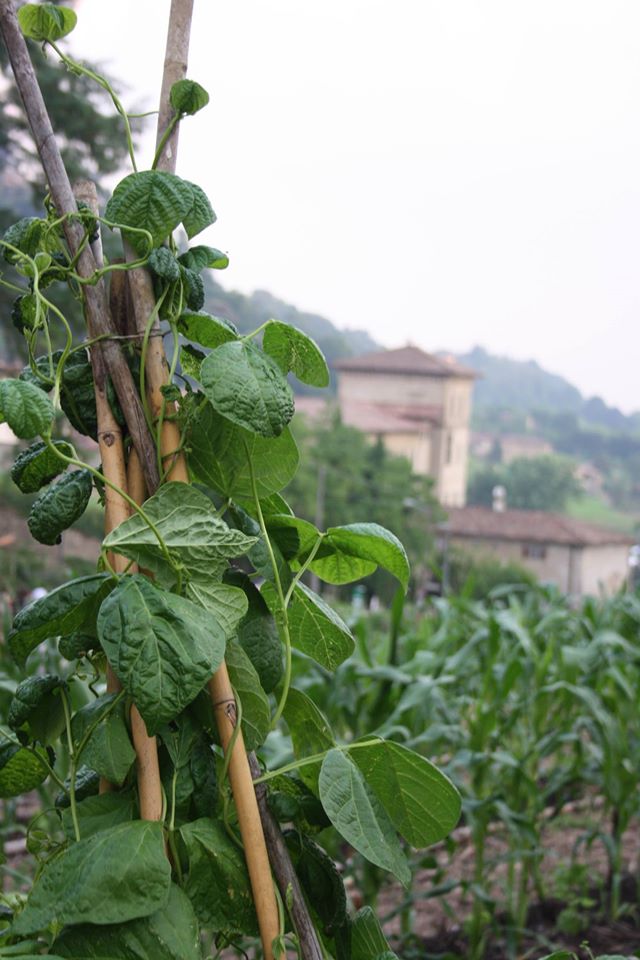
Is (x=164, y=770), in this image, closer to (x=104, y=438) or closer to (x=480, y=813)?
(x=104, y=438)

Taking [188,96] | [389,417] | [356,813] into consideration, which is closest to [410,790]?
[356,813]

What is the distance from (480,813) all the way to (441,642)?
1.95 ft

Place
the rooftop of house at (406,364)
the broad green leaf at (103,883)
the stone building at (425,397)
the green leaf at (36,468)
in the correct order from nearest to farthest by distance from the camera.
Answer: the broad green leaf at (103,883), the green leaf at (36,468), the stone building at (425,397), the rooftop of house at (406,364)

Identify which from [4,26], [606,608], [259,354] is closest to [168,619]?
[259,354]

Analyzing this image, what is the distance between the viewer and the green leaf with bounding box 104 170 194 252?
546 millimetres

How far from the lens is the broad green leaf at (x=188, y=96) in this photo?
0.55m

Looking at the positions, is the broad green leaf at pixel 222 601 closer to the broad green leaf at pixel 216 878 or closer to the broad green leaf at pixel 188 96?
the broad green leaf at pixel 216 878

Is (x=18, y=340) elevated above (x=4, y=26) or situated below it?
above

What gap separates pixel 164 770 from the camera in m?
0.55

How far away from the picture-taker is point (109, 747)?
52 cm

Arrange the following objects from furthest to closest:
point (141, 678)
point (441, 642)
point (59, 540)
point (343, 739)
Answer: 1. point (441, 642)
2. point (343, 739)
3. point (59, 540)
4. point (141, 678)

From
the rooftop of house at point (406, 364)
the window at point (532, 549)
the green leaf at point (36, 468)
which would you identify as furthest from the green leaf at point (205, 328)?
the rooftop of house at point (406, 364)

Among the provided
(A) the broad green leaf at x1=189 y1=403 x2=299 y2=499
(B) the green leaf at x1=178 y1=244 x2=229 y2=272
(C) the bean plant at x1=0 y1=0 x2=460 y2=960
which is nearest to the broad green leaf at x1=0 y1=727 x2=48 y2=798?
(C) the bean plant at x1=0 y1=0 x2=460 y2=960

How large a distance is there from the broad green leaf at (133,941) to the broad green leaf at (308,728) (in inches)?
6.6
